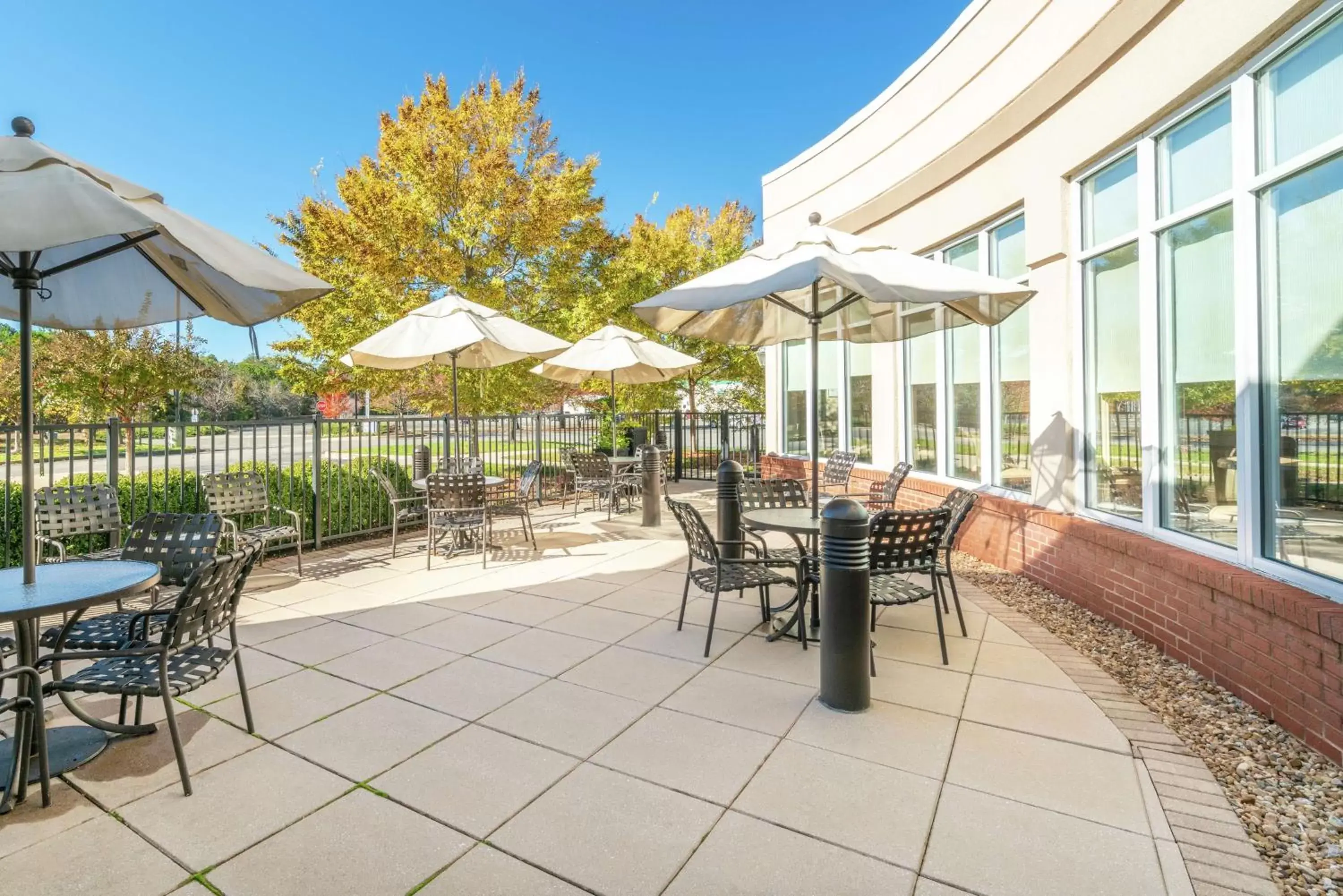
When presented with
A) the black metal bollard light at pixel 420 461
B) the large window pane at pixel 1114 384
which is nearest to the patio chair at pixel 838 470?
the large window pane at pixel 1114 384

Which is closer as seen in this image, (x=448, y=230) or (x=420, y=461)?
(x=420, y=461)

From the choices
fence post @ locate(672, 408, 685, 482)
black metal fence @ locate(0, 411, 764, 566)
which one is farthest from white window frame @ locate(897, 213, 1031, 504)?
fence post @ locate(672, 408, 685, 482)

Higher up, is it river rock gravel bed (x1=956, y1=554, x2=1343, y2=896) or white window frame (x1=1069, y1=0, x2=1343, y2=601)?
white window frame (x1=1069, y1=0, x2=1343, y2=601)

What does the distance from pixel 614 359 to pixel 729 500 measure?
382cm

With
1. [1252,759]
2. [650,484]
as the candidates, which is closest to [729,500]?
[1252,759]

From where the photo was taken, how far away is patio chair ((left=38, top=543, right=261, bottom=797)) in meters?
2.54

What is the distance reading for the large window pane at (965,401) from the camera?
6.85 meters

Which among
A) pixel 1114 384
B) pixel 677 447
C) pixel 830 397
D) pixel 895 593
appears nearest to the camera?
pixel 895 593

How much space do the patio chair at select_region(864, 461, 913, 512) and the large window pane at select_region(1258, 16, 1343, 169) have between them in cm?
351

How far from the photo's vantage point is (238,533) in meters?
5.86

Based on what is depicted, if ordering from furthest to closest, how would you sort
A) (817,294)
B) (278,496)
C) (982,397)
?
1. (278,496)
2. (982,397)
3. (817,294)

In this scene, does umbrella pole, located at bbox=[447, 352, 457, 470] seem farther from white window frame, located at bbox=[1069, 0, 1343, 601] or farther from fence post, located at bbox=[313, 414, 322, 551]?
white window frame, located at bbox=[1069, 0, 1343, 601]

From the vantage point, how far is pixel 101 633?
3.10m

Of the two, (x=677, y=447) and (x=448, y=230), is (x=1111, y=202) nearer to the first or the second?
(x=448, y=230)
